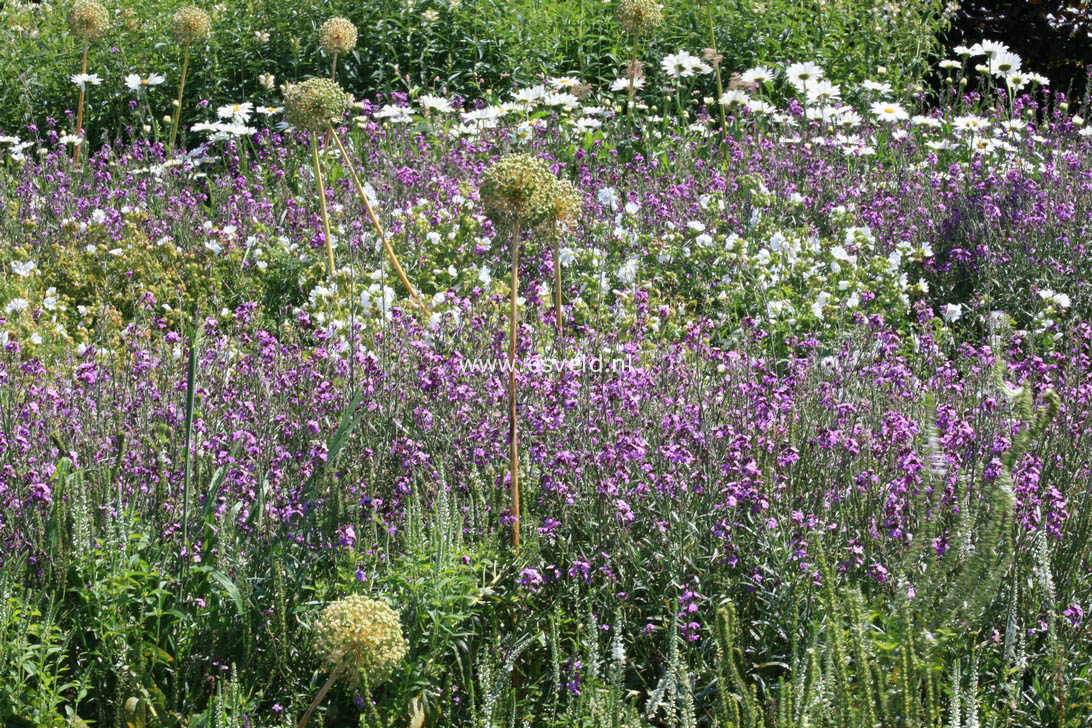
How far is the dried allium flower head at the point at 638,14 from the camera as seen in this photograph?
5.92 metres

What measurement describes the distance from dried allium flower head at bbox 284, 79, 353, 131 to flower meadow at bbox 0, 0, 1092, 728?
1cm

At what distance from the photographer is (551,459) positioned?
3.11 meters

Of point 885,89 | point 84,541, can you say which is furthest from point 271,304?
point 885,89

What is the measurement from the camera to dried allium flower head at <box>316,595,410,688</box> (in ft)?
6.49

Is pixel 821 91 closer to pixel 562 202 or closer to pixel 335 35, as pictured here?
pixel 335 35

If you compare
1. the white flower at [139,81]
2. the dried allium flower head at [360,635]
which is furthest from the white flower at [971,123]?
the dried allium flower head at [360,635]

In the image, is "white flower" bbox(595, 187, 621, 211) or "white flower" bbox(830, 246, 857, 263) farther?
"white flower" bbox(595, 187, 621, 211)

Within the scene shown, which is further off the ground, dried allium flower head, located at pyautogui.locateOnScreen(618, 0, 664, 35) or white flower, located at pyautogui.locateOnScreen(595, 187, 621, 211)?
dried allium flower head, located at pyautogui.locateOnScreen(618, 0, 664, 35)

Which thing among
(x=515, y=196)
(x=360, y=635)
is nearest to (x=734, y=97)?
(x=515, y=196)

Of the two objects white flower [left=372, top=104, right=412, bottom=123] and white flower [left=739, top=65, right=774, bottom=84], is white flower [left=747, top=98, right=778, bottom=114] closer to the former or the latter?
white flower [left=739, top=65, right=774, bottom=84]

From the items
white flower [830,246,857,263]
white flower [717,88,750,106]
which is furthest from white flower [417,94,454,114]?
white flower [830,246,857,263]

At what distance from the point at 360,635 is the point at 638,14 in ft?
15.0

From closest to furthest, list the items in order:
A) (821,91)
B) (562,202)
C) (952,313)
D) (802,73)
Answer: (562,202) < (952,313) < (821,91) < (802,73)

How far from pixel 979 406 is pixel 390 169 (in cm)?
345
